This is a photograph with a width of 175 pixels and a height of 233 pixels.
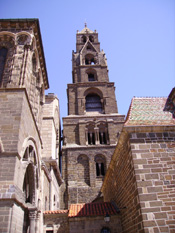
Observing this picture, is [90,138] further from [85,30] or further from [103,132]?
[85,30]

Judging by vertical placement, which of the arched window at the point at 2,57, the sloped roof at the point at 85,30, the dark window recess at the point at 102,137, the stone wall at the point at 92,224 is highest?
the sloped roof at the point at 85,30

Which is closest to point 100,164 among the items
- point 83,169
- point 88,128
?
point 83,169

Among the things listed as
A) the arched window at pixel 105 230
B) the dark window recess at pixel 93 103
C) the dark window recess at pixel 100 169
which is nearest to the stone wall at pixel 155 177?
the arched window at pixel 105 230

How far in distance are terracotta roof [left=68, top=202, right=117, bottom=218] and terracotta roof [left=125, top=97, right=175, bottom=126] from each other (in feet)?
15.8

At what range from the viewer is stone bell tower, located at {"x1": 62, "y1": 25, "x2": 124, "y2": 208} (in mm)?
21859

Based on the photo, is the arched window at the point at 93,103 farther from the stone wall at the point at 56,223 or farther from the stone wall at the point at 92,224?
the stone wall at the point at 92,224

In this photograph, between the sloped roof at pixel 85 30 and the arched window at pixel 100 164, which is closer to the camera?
the arched window at pixel 100 164

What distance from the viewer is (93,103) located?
28.8 m

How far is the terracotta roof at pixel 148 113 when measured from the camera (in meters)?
8.56

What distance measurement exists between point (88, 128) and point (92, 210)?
14.9 meters

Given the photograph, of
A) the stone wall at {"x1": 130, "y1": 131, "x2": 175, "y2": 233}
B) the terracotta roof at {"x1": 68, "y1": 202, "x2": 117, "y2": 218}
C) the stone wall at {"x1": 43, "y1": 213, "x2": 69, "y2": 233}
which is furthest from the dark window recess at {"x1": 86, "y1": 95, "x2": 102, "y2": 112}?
the stone wall at {"x1": 130, "y1": 131, "x2": 175, "y2": 233}

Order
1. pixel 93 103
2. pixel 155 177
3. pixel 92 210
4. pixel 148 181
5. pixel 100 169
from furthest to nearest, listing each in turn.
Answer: pixel 93 103 → pixel 100 169 → pixel 92 210 → pixel 155 177 → pixel 148 181

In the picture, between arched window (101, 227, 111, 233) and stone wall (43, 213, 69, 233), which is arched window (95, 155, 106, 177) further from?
arched window (101, 227, 111, 233)

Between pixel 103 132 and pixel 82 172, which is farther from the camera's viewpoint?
pixel 103 132
